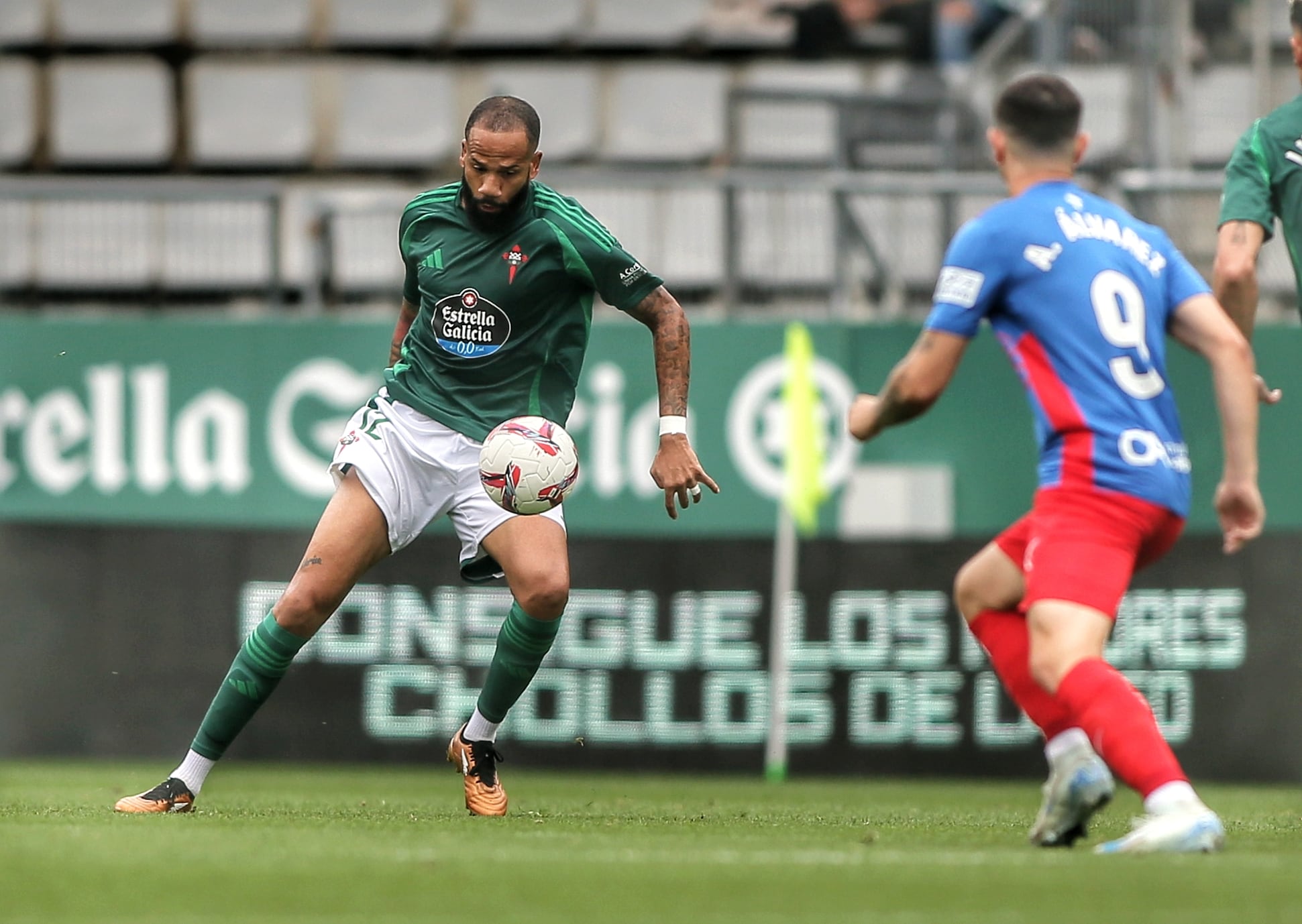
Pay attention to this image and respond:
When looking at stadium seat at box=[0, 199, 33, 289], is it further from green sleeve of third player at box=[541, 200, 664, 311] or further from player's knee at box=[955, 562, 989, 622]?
player's knee at box=[955, 562, 989, 622]

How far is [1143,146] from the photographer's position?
12625 mm

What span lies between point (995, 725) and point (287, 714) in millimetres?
3649

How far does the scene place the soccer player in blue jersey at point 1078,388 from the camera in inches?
201

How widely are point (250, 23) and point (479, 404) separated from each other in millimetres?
10254

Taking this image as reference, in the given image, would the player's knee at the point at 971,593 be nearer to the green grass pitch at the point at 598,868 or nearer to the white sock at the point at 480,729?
the green grass pitch at the point at 598,868

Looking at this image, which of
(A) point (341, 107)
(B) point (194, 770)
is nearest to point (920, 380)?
(B) point (194, 770)

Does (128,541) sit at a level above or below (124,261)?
below

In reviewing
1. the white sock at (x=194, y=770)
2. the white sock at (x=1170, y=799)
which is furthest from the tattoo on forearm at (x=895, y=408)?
the white sock at (x=194, y=770)

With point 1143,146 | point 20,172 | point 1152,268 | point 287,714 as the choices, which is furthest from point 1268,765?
point 20,172

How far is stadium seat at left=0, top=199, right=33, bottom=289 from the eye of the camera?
43.6 ft

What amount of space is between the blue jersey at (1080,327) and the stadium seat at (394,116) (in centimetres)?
1061

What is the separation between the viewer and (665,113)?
51.7ft

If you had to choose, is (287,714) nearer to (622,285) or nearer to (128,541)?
(128,541)

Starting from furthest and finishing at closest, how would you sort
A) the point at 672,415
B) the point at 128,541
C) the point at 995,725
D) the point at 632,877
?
the point at 128,541, the point at 995,725, the point at 672,415, the point at 632,877
